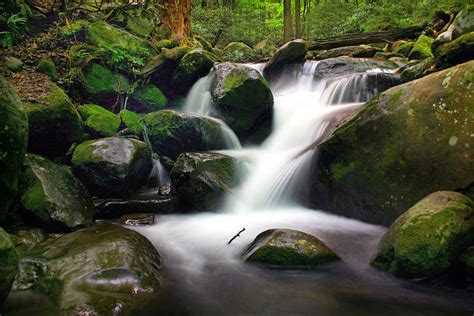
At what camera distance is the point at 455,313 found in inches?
119

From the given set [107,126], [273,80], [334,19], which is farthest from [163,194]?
[334,19]

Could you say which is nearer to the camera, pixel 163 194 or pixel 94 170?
pixel 94 170

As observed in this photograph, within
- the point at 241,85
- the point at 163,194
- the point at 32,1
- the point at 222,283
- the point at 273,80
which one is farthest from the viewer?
the point at 273,80

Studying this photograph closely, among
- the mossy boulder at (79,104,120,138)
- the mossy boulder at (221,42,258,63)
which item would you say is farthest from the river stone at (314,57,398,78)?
the mossy boulder at (79,104,120,138)

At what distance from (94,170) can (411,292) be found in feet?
16.6

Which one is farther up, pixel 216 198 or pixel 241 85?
pixel 241 85

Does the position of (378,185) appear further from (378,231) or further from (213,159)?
(213,159)

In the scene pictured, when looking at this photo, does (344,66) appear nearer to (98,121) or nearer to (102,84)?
(102,84)

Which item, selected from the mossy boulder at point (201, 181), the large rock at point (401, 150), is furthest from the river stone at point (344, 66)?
the mossy boulder at point (201, 181)

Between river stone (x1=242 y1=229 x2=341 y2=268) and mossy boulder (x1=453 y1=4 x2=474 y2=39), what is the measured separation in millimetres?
4938


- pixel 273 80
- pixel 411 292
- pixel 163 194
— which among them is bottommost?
pixel 163 194

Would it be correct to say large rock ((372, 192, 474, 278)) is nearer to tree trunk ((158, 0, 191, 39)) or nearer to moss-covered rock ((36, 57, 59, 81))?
moss-covered rock ((36, 57, 59, 81))

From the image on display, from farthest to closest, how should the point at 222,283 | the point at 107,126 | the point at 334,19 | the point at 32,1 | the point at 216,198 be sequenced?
1. the point at 334,19
2. the point at 32,1
3. the point at 107,126
4. the point at 216,198
5. the point at 222,283

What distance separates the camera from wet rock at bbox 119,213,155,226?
5539 millimetres
